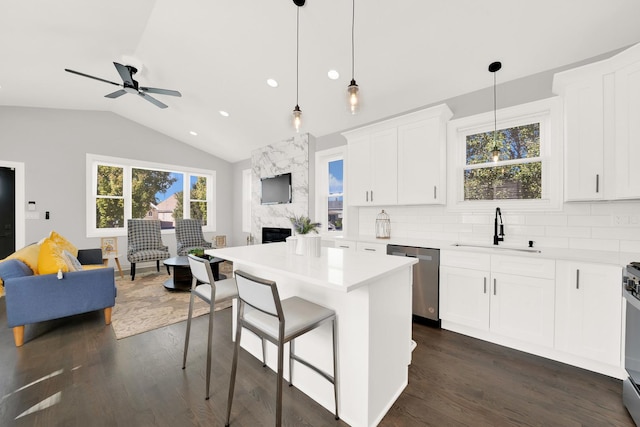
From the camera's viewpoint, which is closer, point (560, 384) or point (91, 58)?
point (560, 384)

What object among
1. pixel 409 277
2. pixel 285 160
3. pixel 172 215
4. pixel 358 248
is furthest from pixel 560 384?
pixel 172 215

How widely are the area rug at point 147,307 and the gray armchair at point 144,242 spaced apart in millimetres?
484

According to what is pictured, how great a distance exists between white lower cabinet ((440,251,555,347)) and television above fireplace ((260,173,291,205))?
3.23 metres

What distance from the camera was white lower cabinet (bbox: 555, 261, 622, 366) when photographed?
183 cm

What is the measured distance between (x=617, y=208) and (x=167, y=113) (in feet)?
21.5

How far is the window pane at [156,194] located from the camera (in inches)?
218

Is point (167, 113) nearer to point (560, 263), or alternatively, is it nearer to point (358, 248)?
point (358, 248)

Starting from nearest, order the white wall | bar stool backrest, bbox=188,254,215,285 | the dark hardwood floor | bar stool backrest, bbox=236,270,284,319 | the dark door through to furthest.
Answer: bar stool backrest, bbox=236,270,284,319 < the dark hardwood floor < bar stool backrest, bbox=188,254,215,285 < the dark door < the white wall

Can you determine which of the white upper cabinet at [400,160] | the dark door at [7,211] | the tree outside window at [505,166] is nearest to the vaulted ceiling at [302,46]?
the white upper cabinet at [400,160]

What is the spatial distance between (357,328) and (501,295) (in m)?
1.70

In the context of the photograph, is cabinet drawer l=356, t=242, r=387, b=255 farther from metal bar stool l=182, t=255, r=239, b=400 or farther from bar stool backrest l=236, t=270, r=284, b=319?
bar stool backrest l=236, t=270, r=284, b=319

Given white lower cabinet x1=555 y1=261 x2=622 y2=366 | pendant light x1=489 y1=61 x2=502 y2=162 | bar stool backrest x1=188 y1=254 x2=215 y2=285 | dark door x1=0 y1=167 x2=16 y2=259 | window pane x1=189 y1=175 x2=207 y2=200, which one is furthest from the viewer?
window pane x1=189 y1=175 x2=207 y2=200

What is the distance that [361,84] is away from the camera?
10.2 ft

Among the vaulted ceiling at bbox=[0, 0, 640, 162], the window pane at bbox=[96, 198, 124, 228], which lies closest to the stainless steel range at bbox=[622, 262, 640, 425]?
the vaulted ceiling at bbox=[0, 0, 640, 162]
